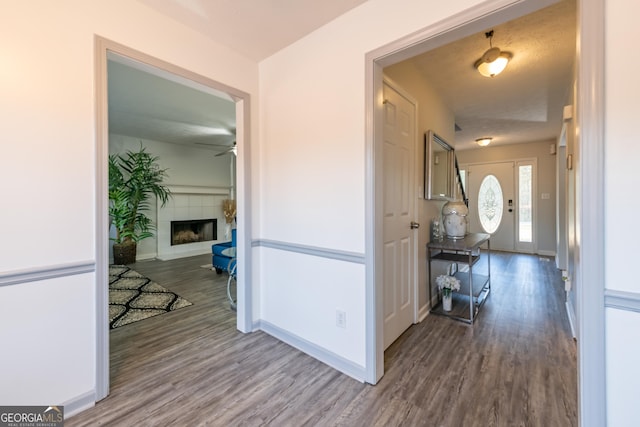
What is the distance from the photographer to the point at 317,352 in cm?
208

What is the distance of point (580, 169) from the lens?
3.67ft

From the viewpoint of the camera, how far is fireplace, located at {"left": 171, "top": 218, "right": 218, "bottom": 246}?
6115 millimetres

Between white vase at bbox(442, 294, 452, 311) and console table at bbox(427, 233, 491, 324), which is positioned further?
white vase at bbox(442, 294, 452, 311)

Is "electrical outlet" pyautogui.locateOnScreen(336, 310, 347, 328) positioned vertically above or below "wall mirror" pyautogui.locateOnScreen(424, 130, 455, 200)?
below

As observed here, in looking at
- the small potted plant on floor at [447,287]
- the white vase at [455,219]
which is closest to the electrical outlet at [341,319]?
the small potted plant on floor at [447,287]

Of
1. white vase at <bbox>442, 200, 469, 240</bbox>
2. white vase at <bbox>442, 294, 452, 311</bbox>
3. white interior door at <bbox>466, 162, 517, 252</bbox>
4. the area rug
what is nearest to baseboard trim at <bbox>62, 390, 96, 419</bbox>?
the area rug

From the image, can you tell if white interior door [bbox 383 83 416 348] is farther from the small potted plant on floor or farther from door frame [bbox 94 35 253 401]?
door frame [bbox 94 35 253 401]

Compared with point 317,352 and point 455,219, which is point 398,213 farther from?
point 317,352

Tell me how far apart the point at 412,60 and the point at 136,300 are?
3.97m

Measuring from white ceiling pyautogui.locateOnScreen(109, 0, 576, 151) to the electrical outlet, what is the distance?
2.06m

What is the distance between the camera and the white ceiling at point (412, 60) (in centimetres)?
187

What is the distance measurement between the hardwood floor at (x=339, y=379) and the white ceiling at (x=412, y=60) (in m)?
2.10
